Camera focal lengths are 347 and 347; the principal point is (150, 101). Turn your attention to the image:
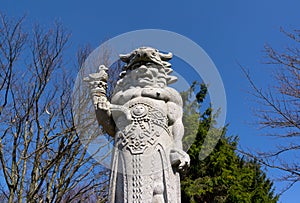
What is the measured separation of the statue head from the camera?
4.74 meters

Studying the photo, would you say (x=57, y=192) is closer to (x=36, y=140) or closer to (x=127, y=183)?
(x=36, y=140)

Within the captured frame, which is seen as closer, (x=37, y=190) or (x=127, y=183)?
(x=127, y=183)

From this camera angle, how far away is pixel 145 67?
15.5 feet

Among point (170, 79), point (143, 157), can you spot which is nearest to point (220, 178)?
point (170, 79)

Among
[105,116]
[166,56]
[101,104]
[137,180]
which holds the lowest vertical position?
[137,180]

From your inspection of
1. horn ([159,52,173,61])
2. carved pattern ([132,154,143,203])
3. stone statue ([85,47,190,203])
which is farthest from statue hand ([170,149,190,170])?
horn ([159,52,173,61])

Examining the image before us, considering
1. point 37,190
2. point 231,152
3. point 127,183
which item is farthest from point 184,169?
point 231,152

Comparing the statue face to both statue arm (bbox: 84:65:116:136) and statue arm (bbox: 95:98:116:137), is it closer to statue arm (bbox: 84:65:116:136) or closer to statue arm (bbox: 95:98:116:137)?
statue arm (bbox: 84:65:116:136)

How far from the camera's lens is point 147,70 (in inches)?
186

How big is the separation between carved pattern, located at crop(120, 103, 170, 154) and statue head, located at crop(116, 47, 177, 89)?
47 centimetres

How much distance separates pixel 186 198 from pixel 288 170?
5.35 metres

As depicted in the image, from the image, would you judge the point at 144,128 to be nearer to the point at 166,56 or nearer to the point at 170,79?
the point at 170,79

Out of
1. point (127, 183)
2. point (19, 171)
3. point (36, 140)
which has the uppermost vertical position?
point (36, 140)

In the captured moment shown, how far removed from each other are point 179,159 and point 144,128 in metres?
0.57
